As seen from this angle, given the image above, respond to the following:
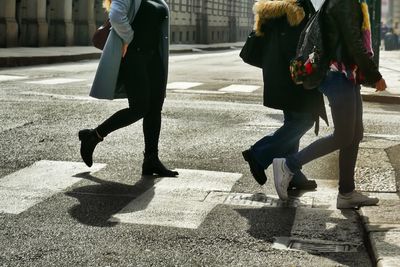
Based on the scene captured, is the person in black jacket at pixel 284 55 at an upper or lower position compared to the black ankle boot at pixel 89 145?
upper

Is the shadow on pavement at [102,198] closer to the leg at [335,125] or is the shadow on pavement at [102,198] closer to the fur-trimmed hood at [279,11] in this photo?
the leg at [335,125]

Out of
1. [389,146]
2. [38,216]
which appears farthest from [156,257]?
[389,146]

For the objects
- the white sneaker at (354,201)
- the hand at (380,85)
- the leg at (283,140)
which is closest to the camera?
the hand at (380,85)

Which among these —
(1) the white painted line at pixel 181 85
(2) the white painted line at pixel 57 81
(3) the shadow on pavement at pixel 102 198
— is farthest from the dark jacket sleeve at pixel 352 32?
(2) the white painted line at pixel 57 81

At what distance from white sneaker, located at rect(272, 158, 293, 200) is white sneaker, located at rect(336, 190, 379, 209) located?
35 cm

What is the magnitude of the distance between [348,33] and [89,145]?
2251mm

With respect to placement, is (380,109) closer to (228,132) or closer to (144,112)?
(228,132)

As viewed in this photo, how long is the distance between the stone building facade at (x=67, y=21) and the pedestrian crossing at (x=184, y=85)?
16.0m

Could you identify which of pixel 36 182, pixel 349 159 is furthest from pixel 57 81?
pixel 349 159

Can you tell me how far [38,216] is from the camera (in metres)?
4.64

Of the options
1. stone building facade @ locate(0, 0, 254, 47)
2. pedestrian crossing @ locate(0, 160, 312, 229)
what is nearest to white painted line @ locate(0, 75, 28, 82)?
pedestrian crossing @ locate(0, 160, 312, 229)

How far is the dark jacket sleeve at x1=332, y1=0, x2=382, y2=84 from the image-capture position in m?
4.66

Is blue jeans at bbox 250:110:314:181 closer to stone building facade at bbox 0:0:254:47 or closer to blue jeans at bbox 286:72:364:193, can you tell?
blue jeans at bbox 286:72:364:193

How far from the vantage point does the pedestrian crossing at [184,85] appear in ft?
46.3
